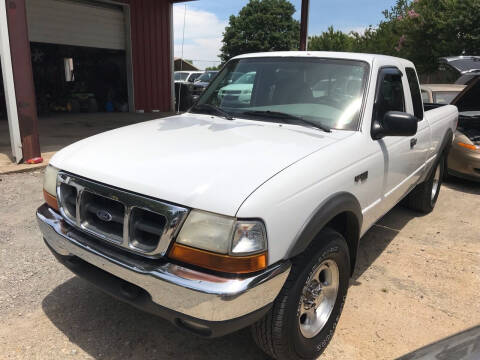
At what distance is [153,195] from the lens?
1921mm

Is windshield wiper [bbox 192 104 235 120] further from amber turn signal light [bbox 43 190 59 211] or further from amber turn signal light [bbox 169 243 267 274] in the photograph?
amber turn signal light [bbox 169 243 267 274]

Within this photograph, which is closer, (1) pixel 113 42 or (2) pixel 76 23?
(2) pixel 76 23

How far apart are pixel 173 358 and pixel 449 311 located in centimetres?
205

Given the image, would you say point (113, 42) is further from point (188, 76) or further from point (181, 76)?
point (181, 76)

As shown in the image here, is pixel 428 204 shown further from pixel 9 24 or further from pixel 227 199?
pixel 9 24

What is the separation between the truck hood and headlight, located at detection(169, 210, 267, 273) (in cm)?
6

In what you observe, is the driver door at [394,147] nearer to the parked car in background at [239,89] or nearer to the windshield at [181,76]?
the parked car in background at [239,89]

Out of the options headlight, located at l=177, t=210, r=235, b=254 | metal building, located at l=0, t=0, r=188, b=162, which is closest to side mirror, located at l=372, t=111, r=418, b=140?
headlight, located at l=177, t=210, r=235, b=254

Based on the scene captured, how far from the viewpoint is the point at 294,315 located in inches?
82.5

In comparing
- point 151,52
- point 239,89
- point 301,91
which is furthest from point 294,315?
point 151,52

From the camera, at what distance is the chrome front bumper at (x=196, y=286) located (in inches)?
70.1

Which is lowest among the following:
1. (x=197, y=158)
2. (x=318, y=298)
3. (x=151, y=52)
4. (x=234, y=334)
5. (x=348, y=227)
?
(x=234, y=334)

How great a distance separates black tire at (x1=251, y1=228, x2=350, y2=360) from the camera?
6.69 ft

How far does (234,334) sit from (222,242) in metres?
1.12
